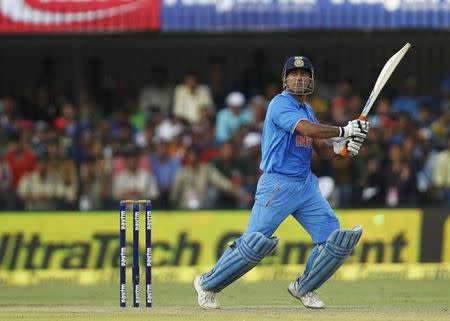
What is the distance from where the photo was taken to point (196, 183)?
586 inches

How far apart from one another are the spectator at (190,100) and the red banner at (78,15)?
39.5 inches

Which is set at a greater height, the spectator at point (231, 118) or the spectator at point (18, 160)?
the spectator at point (231, 118)

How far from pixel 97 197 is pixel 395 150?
3.72 m

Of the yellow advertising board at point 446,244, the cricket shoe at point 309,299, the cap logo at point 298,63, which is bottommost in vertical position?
the yellow advertising board at point 446,244

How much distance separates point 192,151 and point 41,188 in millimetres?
1890

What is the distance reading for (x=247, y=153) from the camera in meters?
15.1

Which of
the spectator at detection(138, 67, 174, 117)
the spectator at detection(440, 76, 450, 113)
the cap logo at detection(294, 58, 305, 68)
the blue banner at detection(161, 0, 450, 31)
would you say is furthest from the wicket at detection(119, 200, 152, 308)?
the spectator at detection(440, 76, 450, 113)

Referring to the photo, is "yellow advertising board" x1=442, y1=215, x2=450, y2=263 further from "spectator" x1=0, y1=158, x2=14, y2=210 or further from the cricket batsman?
the cricket batsman

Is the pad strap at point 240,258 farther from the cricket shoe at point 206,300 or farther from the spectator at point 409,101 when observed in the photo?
the spectator at point 409,101

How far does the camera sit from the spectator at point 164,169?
595 inches

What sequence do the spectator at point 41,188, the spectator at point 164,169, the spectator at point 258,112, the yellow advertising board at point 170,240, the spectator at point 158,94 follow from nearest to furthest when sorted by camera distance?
the yellow advertising board at point 170,240 < the spectator at point 41,188 < the spectator at point 164,169 < the spectator at point 258,112 < the spectator at point 158,94

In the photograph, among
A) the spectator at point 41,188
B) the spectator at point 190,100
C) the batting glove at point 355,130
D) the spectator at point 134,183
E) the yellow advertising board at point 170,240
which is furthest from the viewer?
the spectator at point 190,100

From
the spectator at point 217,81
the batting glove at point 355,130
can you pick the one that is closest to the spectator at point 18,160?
the spectator at point 217,81

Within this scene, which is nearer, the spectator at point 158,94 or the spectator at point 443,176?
the spectator at point 443,176
